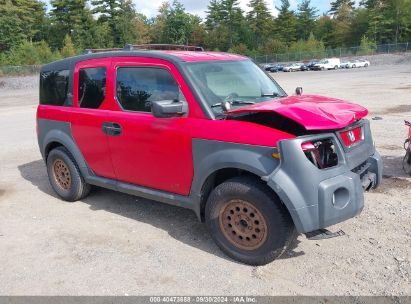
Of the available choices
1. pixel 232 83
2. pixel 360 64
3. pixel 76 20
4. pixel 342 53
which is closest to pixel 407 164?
pixel 232 83

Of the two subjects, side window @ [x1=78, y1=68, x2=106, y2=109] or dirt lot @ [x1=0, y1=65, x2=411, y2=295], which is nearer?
dirt lot @ [x1=0, y1=65, x2=411, y2=295]

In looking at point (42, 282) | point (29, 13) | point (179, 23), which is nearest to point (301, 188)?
point (42, 282)

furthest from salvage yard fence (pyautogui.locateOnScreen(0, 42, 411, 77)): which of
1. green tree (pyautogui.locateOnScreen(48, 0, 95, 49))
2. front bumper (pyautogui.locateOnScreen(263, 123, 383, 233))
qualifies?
front bumper (pyautogui.locateOnScreen(263, 123, 383, 233))

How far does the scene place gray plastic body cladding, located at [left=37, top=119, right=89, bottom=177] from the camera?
5.52 m

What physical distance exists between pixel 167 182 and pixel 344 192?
1763 mm

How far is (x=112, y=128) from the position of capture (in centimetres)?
489

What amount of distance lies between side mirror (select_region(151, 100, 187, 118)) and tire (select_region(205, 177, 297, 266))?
81 centimetres

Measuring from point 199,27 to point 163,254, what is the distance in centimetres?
9362

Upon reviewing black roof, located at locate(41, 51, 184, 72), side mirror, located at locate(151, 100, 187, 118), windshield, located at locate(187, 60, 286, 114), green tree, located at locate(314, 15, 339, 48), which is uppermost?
green tree, located at locate(314, 15, 339, 48)

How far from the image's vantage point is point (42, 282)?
3834mm

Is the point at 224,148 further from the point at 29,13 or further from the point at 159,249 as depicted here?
the point at 29,13

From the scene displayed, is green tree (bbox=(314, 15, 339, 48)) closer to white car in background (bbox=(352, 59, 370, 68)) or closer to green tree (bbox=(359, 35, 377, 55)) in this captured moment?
green tree (bbox=(359, 35, 377, 55))

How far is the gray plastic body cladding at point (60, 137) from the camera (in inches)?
217

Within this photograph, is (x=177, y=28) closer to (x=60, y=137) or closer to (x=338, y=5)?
(x=338, y=5)
